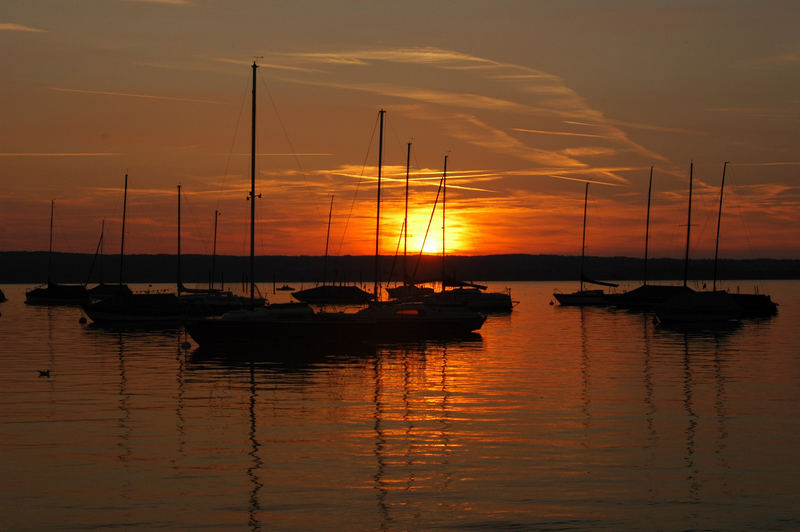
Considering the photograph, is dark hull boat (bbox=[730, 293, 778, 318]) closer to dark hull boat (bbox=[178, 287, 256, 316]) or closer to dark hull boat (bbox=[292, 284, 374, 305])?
dark hull boat (bbox=[292, 284, 374, 305])

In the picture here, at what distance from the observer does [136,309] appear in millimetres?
70188

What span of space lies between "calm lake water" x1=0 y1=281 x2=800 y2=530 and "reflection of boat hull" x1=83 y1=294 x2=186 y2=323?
26.2 metres

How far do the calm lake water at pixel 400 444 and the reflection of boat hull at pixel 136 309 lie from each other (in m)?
26.2

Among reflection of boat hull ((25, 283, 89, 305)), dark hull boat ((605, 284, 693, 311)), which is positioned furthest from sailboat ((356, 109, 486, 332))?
reflection of boat hull ((25, 283, 89, 305))

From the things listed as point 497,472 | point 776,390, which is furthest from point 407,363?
point 497,472

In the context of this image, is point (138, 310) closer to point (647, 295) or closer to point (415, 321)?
point (415, 321)

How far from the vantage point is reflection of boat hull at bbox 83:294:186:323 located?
6975cm

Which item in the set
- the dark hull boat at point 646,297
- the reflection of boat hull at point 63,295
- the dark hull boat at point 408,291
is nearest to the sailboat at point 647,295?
the dark hull boat at point 646,297

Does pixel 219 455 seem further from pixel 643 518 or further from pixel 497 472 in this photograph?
pixel 643 518

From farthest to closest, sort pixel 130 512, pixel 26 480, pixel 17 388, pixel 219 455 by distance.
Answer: pixel 17 388
pixel 219 455
pixel 26 480
pixel 130 512

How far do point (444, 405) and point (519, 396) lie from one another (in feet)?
10.7

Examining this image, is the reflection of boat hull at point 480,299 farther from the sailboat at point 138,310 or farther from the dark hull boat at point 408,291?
the sailboat at point 138,310

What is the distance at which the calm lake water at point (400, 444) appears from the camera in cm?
1541

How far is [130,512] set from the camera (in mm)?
15445
